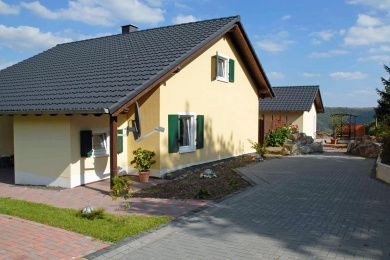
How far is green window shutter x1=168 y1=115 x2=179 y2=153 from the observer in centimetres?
1309

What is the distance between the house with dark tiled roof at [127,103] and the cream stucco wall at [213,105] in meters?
0.04

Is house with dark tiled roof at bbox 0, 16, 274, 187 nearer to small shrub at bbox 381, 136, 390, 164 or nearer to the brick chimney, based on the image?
the brick chimney

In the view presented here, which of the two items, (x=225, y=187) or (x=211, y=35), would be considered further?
(x=211, y=35)

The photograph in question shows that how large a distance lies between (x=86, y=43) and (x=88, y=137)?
345 inches

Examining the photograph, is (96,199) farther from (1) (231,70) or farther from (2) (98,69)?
(1) (231,70)

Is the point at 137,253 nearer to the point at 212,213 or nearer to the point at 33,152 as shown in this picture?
the point at 212,213

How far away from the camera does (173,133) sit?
13.2 m

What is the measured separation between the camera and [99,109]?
9938mm

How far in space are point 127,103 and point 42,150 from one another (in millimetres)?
3476

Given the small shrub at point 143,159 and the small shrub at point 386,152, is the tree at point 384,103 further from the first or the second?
the small shrub at point 143,159

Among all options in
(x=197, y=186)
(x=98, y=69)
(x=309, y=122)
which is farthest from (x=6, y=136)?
(x=309, y=122)

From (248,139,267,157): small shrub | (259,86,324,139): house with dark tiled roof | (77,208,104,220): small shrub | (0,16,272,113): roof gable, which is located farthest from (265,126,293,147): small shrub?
(77,208,104,220): small shrub

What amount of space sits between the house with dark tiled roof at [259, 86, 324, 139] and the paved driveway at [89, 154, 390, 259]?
17792 millimetres

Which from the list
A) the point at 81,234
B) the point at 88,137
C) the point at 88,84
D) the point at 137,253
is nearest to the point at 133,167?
the point at 88,137
